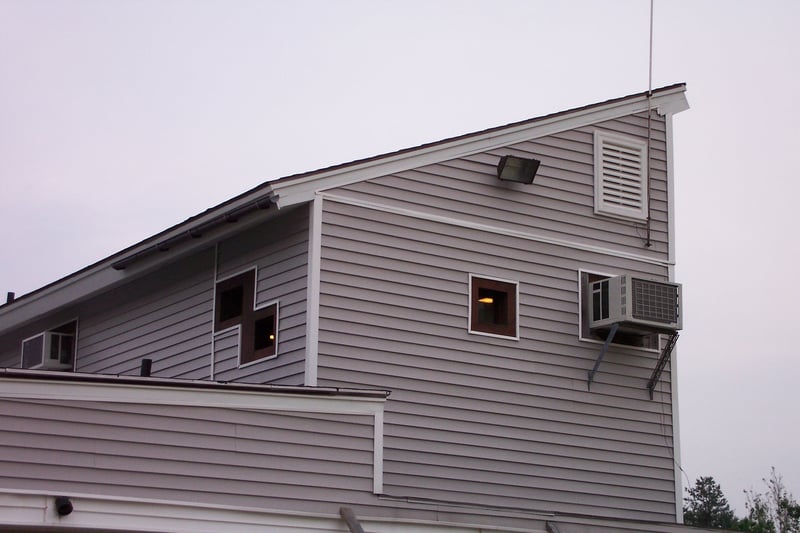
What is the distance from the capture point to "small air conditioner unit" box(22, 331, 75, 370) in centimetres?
2009

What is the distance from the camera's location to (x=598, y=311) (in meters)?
17.1

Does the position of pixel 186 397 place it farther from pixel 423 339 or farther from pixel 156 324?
pixel 156 324

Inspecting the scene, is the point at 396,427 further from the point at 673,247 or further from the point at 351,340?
the point at 673,247

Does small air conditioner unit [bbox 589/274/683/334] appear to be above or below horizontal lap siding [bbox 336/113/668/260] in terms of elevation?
below

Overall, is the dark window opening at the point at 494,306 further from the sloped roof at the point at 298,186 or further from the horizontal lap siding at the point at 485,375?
the sloped roof at the point at 298,186

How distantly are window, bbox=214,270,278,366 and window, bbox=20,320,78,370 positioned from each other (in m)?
4.41

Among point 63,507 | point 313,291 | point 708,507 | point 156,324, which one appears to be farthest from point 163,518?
point 708,507

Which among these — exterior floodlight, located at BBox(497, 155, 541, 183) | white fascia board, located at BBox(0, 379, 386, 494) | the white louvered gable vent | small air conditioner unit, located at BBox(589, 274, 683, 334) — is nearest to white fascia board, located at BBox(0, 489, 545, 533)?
white fascia board, located at BBox(0, 379, 386, 494)

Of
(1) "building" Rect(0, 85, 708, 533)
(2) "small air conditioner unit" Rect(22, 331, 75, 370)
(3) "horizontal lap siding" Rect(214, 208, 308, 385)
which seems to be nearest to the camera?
(1) "building" Rect(0, 85, 708, 533)

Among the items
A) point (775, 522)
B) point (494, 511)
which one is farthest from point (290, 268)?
point (775, 522)

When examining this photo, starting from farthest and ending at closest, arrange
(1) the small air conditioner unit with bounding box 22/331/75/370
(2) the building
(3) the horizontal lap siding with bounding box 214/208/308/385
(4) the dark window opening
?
(1) the small air conditioner unit with bounding box 22/331/75/370 < (4) the dark window opening < (3) the horizontal lap siding with bounding box 214/208/308/385 < (2) the building

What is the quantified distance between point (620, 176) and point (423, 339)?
4310 mm

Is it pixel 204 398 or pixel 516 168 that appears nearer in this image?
pixel 204 398

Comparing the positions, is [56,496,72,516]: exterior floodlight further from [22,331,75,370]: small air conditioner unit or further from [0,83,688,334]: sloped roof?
[22,331,75,370]: small air conditioner unit
